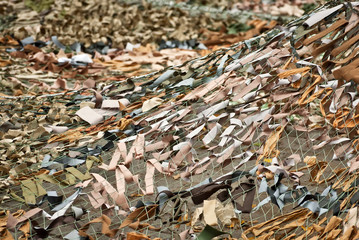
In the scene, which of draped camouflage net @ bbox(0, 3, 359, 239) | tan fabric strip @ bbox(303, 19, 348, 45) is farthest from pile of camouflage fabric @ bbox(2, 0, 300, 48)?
tan fabric strip @ bbox(303, 19, 348, 45)

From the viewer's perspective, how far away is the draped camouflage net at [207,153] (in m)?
1.49

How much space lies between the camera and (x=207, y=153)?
6.25ft

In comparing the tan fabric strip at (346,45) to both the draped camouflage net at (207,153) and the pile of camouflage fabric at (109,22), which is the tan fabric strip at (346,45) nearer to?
the draped camouflage net at (207,153)

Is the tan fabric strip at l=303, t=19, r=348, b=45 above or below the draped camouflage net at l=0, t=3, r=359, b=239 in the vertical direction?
above

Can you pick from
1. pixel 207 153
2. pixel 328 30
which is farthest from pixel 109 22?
pixel 328 30

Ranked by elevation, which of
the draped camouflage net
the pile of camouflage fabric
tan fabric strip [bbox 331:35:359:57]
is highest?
tan fabric strip [bbox 331:35:359:57]

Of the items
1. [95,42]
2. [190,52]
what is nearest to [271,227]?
[190,52]

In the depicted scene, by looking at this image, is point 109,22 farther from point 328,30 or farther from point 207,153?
point 328,30

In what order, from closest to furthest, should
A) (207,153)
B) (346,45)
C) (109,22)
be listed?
1. (346,45)
2. (207,153)
3. (109,22)

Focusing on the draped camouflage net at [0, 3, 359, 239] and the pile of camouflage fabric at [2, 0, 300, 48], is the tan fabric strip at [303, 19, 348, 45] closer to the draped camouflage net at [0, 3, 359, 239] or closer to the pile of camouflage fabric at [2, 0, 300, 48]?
the draped camouflage net at [0, 3, 359, 239]

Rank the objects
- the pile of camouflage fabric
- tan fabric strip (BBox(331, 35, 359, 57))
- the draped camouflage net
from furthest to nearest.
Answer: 1. the pile of camouflage fabric
2. tan fabric strip (BBox(331, 35, 359, 57))
3. the draped camouflage net

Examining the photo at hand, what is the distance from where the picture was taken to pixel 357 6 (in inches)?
70.3

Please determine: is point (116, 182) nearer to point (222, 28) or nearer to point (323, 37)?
point (323, 37)

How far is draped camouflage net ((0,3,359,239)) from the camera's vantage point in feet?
4.87
